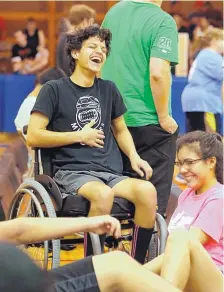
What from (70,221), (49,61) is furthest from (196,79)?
(49,61)

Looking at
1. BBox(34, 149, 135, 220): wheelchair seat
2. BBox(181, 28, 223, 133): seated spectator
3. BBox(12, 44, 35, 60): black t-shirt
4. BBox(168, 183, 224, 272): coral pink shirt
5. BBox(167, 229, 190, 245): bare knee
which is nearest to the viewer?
BBox(167, 229, 190, 245): bare knee

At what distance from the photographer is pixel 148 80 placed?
4.52 m

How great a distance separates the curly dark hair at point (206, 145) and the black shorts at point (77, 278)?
1.10m

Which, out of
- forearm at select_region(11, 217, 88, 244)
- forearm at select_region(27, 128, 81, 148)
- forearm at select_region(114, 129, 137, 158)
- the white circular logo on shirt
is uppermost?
the white circular logo on shirt

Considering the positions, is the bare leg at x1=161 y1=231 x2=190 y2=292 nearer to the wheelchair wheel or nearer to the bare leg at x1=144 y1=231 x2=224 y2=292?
the bare leg at x1=144 y1=231 x2=224 y2=292

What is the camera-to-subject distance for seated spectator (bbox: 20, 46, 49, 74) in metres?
13.6

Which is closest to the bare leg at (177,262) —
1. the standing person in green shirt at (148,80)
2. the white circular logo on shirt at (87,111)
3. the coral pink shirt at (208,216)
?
the coral pink shirt at (208,216)

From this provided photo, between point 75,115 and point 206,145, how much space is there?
67 cm

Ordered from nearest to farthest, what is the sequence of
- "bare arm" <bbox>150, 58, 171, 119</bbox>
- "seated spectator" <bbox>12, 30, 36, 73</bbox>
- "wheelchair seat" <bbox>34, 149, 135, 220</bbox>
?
"wheelchair seat" <bbox>34, 149, 135, 220</bbox> < "bare arm" <bbox>150, 58, 171, 119</bbox> < "seated spectator" <bbox>12, 30, 36, 73</bbox>

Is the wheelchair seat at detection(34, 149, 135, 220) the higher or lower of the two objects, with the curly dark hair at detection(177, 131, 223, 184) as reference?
lower

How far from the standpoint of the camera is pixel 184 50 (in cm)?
1170

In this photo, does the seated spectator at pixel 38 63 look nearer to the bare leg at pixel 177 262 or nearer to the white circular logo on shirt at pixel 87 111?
the white circular logo on shirt at pixel 87 111

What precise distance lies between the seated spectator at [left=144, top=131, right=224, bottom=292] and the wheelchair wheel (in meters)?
0.53

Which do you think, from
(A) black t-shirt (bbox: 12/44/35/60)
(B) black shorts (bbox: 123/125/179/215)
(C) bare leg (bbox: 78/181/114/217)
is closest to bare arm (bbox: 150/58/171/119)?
(B) black shorts (bbox: 123/125/179/215)
